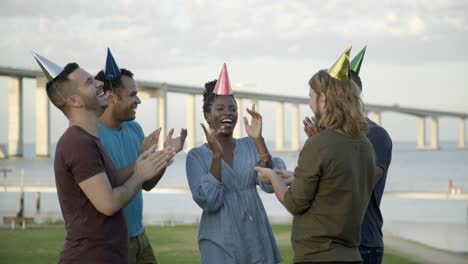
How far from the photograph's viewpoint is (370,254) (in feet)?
15.6

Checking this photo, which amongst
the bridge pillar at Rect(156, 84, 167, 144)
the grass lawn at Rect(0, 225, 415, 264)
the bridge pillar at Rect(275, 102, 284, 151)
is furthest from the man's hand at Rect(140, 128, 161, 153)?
the bridge pillar at Rect(275, 102, 284, 151)

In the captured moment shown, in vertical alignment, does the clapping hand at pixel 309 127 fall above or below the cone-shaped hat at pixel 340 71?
below

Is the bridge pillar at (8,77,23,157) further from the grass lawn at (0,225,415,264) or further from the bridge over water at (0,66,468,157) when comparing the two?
the grass lawn at (0,225,415,264)

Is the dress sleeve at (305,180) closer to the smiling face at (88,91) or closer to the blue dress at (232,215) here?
the smiling face at (88,91)

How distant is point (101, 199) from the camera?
371cm

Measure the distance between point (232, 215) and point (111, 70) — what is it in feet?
3.31

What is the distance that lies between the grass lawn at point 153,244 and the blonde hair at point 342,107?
8.41 m

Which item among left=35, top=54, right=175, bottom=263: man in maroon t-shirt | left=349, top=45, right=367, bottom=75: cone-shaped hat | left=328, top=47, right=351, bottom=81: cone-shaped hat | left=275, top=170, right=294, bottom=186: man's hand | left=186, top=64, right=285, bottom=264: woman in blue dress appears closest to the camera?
left=35, top=54, right=175, bottom=263: man in maroon t-shirt

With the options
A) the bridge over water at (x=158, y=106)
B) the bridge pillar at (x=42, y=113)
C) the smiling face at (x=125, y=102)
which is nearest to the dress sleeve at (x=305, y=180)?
the smiling face at (x=125, y=102)

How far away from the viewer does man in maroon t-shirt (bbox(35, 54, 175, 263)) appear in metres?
3.72

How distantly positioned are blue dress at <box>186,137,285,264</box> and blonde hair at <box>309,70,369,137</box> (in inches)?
41.4

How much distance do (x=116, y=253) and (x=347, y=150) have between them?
103 centimetres

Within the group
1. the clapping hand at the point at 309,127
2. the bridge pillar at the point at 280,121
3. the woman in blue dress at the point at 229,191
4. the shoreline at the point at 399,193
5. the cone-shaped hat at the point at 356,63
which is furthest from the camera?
the bridge pillar at the point at 280,121

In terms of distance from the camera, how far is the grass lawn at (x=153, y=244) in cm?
1252
